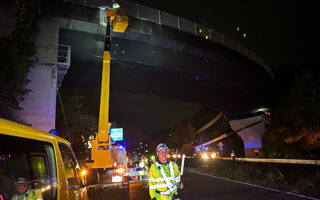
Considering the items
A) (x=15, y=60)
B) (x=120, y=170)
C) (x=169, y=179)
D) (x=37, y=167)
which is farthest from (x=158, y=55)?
(x=37, y=167)

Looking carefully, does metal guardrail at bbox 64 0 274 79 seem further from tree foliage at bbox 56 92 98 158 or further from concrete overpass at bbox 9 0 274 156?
tree foliage at bbox 56 92 98 158

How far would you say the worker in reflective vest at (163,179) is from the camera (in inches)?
185

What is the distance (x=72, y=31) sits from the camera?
20078 millimetres

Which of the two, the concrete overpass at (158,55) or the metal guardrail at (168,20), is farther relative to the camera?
the concrete overpass at (158,55)

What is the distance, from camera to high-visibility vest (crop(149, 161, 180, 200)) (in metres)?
4.70

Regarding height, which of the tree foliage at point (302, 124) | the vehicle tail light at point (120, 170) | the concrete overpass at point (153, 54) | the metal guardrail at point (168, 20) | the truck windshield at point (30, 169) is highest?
the metal guardrail at point (168, 20)

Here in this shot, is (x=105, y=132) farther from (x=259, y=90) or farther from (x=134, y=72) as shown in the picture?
(x=259, y=90)

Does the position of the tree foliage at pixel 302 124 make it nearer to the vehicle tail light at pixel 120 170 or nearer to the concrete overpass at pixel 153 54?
the concrete overpass at pixel 153 54

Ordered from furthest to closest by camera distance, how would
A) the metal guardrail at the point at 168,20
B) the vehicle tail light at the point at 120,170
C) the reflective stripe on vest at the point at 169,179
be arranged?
the metal guardrail at the point at 168,20 < the vehicle tail light at the point at 120,170 < the reflective stripe on vest at the point at 169,179

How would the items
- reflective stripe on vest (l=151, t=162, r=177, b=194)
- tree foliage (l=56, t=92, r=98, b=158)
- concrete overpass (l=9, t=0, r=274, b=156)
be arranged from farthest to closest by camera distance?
1. tree foliage (l=56, t=92, r=98, b=158)
2. concrete overpass (l=9, t=0, r=274, b=156)
3. reflective stripe on vest (l=151, t=162, r=177, b=194)

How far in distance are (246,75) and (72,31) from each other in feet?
59.1

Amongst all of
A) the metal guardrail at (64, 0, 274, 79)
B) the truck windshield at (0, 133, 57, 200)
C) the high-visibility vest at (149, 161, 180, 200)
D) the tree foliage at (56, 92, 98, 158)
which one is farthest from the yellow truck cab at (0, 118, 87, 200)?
the tree foliage at (56, 92, 98, 158)

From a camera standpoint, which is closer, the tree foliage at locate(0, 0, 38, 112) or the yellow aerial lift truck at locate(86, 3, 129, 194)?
the yellow aerial lift truck at locate(86, 3, 129, 194)

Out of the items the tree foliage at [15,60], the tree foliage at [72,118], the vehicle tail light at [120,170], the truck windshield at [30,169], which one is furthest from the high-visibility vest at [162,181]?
the tree foliage at [72,118]
